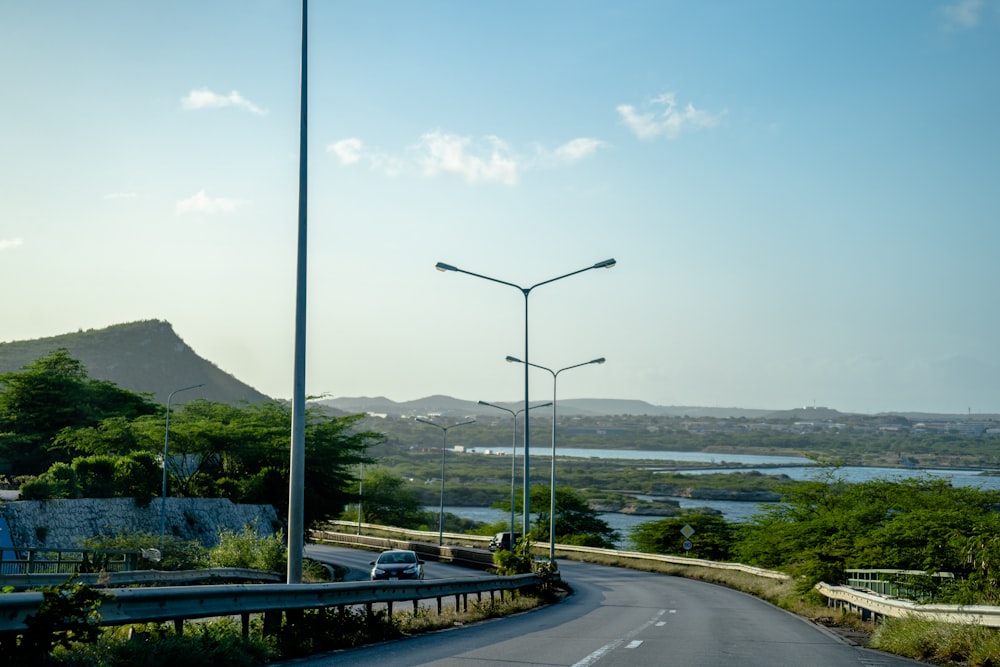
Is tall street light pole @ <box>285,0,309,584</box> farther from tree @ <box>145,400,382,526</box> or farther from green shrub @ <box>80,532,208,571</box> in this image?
tree @ <box>145,400,382,526</box>

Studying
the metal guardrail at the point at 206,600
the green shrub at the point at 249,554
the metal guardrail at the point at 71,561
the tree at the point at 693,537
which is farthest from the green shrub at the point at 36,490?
the tree at the point at 693,537

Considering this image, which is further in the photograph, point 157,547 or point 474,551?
point 474,551

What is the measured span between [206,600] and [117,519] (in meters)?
33.7

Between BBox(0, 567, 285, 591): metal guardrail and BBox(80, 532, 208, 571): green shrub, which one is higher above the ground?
BBox(0, 567, 285, 591): metal guardrail

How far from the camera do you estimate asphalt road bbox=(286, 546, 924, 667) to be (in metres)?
12.2

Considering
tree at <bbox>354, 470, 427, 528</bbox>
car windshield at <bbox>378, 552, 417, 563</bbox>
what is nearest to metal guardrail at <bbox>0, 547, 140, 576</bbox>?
car windshield at <bbox>378, 552, 417, 563</bbox>

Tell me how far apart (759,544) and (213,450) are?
110 ft

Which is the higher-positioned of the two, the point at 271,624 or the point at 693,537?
the point at 271,624

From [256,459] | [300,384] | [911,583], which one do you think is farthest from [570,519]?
[300,384]

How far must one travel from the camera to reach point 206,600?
34.7 feet

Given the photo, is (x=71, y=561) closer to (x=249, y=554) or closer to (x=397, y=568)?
(x=249, y=554)

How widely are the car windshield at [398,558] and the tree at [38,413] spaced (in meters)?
27.8

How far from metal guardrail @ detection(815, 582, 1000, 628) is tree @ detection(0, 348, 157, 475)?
48.3 metres

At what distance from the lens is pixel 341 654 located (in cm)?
1233
